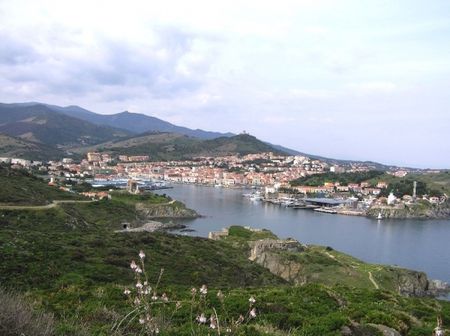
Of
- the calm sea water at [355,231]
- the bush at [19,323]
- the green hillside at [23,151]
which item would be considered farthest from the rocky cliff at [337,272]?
the green hillside at [23,151]

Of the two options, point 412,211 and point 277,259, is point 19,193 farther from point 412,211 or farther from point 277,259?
point 412,211

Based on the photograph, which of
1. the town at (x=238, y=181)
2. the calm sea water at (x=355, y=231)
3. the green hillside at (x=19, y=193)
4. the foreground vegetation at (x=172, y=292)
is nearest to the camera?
the foreground vegetation at (x=172, y=292)

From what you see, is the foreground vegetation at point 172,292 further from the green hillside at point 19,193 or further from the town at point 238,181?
the town at point 238,181

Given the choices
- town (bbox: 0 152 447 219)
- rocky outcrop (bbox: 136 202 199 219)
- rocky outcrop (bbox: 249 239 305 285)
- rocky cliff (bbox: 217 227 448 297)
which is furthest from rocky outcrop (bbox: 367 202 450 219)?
rocky cliff (bbox: 217 227 448 297)

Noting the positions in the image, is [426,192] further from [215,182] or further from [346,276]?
[346,276]

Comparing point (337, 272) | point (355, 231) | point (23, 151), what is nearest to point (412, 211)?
point (355, 231)

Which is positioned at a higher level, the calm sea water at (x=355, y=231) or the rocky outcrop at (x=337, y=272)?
the rocky outcrop at (x=337, y=272)

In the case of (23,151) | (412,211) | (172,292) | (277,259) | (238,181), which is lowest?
(412,211)

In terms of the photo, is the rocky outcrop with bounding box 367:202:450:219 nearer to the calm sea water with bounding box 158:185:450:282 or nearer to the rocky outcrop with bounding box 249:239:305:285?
the calm sea water with bounding box 158:185:450:282
